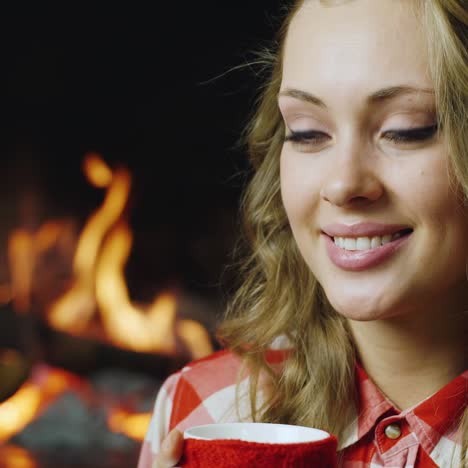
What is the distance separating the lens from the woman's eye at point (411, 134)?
1.11m

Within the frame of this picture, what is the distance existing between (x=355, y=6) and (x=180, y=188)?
150cm

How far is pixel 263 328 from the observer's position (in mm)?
1410

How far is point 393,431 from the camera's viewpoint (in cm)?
121

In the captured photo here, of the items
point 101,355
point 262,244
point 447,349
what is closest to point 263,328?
point 262,244

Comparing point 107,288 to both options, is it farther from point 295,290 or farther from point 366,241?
point 366,241

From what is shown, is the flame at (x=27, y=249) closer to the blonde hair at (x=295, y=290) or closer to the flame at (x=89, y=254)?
the flame at (x=89, y=254)

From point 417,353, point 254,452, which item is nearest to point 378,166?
point 417,353

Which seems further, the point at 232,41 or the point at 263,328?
the point at 232,41

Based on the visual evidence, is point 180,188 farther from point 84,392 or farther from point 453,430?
point 453,430

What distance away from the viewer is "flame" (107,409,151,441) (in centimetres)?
249

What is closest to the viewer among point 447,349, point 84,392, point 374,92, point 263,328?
point 374,92

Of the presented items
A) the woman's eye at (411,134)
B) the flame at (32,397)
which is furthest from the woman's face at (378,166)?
the flame at (32,397)

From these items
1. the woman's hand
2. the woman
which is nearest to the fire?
the woman

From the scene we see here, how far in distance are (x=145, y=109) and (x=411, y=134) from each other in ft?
5.24
